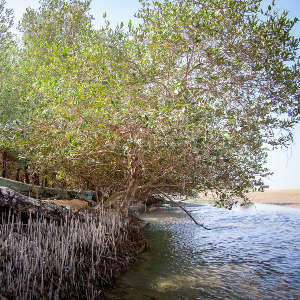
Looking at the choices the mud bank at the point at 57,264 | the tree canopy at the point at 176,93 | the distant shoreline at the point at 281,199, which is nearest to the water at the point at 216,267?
the mud bank at the point at 57,264

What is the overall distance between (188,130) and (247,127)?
399cm

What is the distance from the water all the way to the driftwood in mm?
3636

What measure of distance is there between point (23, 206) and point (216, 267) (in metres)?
7.38

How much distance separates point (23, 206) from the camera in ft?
31.7

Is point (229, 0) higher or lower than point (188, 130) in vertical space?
higher

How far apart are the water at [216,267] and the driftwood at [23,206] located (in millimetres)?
3636

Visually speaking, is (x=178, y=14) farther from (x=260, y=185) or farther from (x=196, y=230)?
(x=196, y=230)

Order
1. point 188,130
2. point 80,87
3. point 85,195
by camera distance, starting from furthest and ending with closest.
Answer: point 85,195 → point 80,87 → point 188,130

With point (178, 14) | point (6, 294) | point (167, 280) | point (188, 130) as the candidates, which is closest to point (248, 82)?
point (178, 14)

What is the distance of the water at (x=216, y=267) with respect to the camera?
780 cm

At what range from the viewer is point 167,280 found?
8.70 m

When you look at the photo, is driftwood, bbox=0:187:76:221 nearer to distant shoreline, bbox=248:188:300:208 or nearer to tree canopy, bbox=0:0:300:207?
tree canopy, bbox=0:0:300:207

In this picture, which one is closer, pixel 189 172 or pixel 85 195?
pixel 189 172

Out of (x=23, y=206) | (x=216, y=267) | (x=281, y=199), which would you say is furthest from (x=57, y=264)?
(x=281, y=199)
